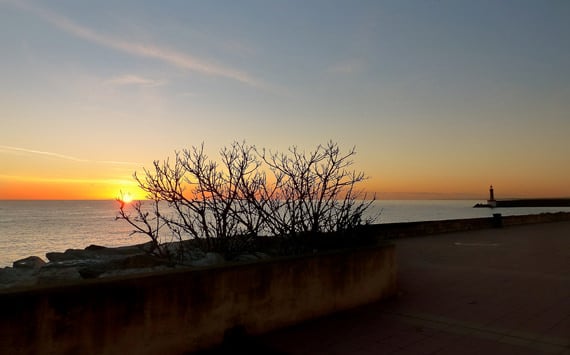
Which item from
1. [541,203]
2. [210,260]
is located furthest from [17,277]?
[541,203]

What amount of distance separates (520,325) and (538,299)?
1.54 m

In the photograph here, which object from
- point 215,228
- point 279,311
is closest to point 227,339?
point 279,311

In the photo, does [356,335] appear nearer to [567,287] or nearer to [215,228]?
[215,228]

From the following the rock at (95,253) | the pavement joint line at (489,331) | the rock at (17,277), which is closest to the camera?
the pavement joint line at (489,331)

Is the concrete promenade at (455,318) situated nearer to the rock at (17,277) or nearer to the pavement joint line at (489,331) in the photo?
the pavement joint line at (489,331)

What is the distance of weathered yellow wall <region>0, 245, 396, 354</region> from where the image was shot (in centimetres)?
335

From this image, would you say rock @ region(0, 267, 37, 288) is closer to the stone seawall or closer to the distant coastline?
the stone seawall

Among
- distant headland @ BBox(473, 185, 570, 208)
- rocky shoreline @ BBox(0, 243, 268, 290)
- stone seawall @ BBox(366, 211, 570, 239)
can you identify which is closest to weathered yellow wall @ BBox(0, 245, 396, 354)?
rocky shoreline @ BBox(0, 243, 268, 290)

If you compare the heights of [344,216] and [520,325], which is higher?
[344,216]

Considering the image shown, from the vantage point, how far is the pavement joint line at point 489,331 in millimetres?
4684

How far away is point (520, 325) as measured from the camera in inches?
207

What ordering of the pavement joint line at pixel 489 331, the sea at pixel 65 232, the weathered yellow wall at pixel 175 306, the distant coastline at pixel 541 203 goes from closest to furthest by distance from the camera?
1. the weathered yellow wall at pixel 175 306
2. the pavement joint line at pixel 489 331
3. the sea at pixel 65 232
4. the distant coastline at pixel 541 203

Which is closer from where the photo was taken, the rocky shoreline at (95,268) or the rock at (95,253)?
the rocky shoreline at (95,268)

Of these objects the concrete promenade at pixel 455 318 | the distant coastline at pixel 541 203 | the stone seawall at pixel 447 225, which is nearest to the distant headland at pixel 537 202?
the distant coastline at pixel 541 203
